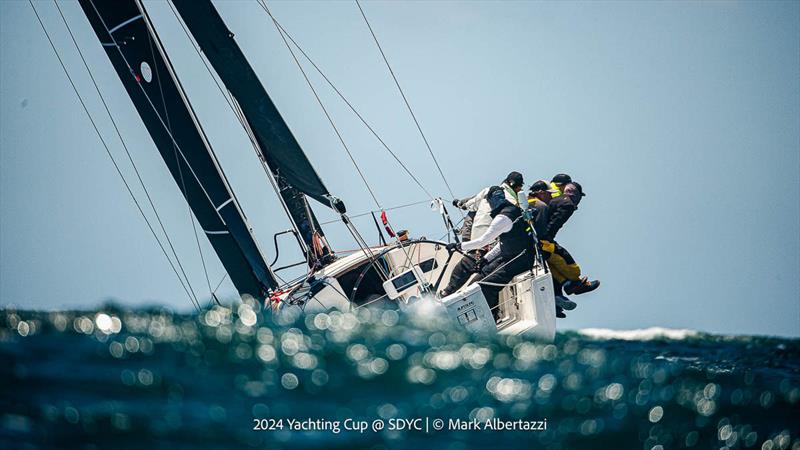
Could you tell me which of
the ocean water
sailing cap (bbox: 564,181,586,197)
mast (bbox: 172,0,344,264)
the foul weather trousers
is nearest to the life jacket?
the foul weather trousers

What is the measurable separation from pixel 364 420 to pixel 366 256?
5049 mm

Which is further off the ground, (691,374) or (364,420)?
(364,420)

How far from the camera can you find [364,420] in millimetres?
4930

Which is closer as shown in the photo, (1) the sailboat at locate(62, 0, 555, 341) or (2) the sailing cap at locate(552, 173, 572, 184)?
(1) the sailboat at locate(62, 0, 555, 341)

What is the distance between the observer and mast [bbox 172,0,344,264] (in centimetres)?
1042

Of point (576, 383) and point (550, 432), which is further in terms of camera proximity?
point (576, 383)

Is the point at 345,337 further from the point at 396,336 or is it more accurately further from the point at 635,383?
the point at 635,383

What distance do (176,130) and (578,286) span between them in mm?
5167

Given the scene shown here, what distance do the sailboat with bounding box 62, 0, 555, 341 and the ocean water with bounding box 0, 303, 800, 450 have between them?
2.57 meters

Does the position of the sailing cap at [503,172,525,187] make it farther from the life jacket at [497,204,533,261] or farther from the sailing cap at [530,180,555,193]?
the sailing cap at [530,180,555,193]

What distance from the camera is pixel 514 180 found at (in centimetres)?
1009

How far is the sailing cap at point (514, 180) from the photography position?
397 inches

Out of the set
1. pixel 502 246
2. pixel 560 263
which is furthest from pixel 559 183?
pixel 502 246

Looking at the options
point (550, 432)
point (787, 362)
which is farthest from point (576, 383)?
point (787, 362)
